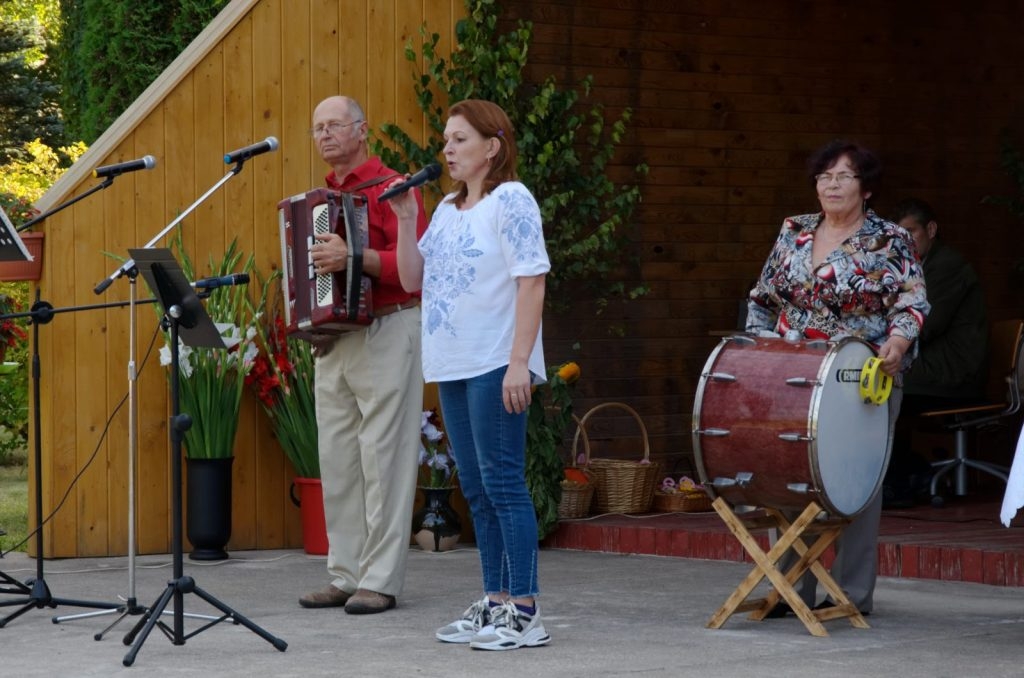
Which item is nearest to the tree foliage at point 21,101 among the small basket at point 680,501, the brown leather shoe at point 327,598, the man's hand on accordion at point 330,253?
the small basket at point 680,501

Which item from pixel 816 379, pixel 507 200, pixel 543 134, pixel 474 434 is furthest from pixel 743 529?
pixel 543 134

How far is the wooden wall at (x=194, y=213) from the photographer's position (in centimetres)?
710

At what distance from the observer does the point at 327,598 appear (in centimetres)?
573

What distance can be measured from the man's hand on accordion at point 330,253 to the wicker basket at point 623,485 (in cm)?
272

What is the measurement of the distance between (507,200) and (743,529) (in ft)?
4.19

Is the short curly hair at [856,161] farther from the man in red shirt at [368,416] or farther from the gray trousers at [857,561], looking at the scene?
the man in red shirt at [368,416]

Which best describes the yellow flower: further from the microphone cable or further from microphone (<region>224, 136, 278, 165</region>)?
microphone (<region>224, 136, 278, 165</region>)

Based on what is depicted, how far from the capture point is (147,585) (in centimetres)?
634

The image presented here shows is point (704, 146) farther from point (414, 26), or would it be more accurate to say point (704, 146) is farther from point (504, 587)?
point (504, 587)

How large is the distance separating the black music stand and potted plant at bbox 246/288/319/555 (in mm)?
2235

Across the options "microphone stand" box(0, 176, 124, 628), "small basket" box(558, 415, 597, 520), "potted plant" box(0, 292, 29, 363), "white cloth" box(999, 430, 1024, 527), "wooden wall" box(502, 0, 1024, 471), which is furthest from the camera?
"wooden wall" box(502, 0, 1024, 471)

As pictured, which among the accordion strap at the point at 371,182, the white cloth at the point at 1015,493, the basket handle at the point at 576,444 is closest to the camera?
the white cloth at the point at 1015,493

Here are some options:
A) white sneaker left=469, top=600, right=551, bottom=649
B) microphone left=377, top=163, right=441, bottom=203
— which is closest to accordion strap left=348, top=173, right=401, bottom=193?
microphone left=377, top=163, right=441, bottom=203

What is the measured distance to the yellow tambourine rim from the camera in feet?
16.4
